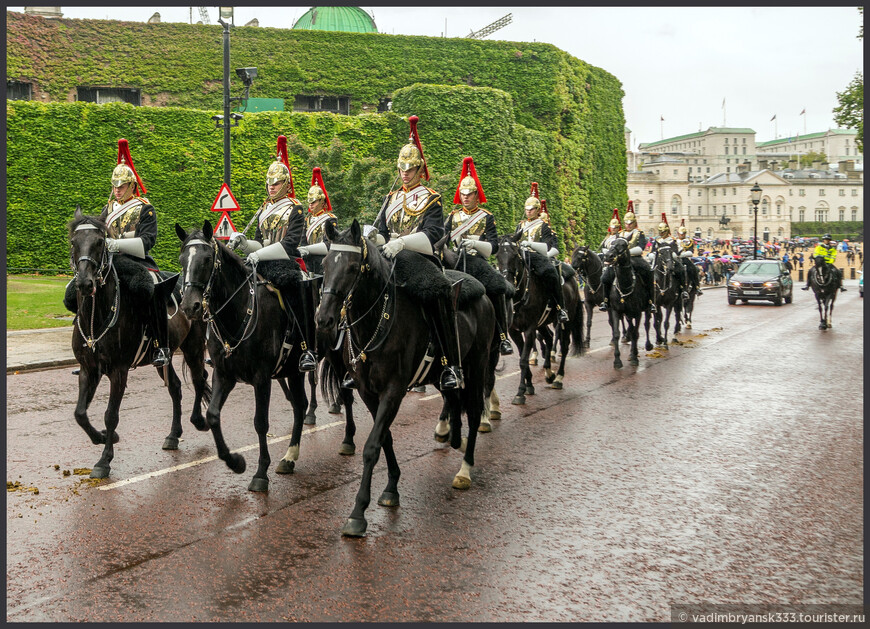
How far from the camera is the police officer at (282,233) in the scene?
832 cm

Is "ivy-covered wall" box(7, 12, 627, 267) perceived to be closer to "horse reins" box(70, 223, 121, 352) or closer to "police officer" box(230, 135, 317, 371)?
"police officer" box(230, 135, 317, 371)

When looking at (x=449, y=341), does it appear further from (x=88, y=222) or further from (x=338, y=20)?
(x=338, y=20)

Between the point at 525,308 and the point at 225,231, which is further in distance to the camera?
the point at 525,308

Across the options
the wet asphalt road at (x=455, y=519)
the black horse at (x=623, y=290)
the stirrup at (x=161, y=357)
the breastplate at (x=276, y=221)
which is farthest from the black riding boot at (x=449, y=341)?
the black horse at (x=623, y=290)

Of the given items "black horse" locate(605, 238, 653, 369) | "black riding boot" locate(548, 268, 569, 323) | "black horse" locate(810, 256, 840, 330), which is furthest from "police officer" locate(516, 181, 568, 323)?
"black horse" locate(810, 256, 840, 330)

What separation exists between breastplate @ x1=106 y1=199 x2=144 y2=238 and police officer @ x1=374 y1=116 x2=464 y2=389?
269cm

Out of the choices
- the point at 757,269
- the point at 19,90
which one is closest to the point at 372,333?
the point at 19,90

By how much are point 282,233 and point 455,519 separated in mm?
3609

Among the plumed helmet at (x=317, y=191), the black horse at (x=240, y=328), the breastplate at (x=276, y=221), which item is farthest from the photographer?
the plumed helmet at (x=317, y=191)

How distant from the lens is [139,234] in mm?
8688

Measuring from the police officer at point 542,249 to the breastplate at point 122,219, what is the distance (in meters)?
5.92

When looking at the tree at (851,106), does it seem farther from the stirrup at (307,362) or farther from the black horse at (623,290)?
the stirrup at (307,362)

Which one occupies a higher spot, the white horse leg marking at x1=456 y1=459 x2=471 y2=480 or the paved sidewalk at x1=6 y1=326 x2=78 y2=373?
the paved sidewalk at x1=6 y1=326 x2=78 y2=373

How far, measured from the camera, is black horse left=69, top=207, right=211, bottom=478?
764 cm
